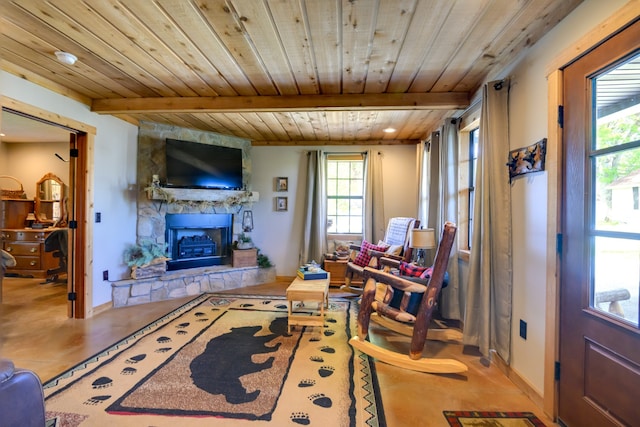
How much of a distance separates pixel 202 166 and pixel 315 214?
1.86 m

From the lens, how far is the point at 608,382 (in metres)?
1.36

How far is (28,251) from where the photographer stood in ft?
15.8

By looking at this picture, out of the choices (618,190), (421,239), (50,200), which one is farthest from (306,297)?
(50,200)

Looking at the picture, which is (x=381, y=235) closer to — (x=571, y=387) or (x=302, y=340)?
(x=302, y=340)

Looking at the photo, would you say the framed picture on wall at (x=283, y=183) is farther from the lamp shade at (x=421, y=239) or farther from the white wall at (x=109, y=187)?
the lamp shade at (x=421, y=239)

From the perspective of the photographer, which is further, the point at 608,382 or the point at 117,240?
the point at 117,240

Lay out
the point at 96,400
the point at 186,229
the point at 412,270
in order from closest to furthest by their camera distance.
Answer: the point at 96,400, the point at 412,270, the point at 186,229


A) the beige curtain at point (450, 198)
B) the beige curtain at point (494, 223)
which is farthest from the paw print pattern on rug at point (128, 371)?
the beige curtain at point (450, 198)

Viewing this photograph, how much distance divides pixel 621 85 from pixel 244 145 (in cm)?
441

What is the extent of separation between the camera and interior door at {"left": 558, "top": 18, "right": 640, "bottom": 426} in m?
1.28

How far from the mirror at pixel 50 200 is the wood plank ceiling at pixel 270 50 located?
312 centimetres

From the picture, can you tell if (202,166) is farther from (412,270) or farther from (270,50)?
(412,270)

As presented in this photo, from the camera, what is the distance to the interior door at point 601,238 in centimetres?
128

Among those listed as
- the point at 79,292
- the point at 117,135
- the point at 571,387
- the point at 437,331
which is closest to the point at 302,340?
the point at 437,331
